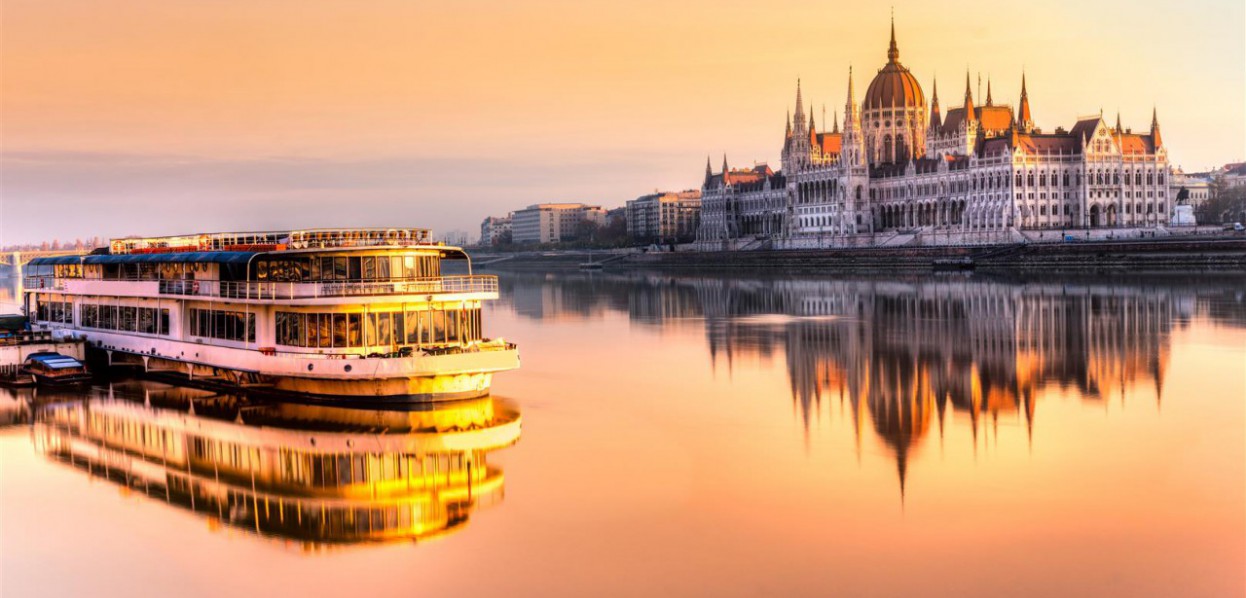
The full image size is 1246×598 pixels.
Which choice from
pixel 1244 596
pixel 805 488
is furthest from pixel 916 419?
pixel 1244 596

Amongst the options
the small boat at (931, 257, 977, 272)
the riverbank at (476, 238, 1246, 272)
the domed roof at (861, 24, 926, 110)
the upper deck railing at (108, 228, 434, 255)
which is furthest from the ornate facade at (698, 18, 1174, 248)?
the upper deck railing at (108, 228, 434, 255)

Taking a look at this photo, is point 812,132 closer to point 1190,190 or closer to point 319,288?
point 1190,190

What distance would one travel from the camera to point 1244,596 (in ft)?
49.1

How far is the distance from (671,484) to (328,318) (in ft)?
35.9

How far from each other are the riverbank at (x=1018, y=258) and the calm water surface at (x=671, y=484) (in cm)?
6084

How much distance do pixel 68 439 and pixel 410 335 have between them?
7.51 meters

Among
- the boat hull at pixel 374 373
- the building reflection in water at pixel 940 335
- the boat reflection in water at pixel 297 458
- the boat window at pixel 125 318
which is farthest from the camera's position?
the boat window at pixel 125 318

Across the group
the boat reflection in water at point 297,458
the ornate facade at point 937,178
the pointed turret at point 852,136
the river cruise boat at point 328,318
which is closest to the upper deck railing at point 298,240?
the river cruise boat at point 328,318

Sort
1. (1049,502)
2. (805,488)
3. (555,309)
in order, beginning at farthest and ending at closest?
(555,309)
(805,488)
(1049,502)

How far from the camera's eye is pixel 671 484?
21188 mm

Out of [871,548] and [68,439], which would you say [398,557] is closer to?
[871,548]

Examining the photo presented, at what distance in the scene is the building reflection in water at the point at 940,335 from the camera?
30047 millimetres

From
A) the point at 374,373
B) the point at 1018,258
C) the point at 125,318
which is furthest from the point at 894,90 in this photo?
the point at 374,373

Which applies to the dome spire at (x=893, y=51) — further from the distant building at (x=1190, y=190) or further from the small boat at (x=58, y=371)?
the small boat at (x=58, y=371)
